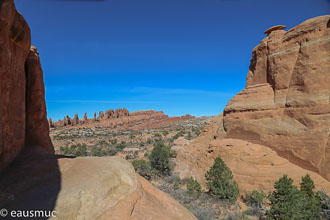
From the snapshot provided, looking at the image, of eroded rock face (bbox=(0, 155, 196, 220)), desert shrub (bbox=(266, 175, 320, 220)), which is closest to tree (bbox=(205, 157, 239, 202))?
desert shrub (bbox=(266, 175, 320, 220))

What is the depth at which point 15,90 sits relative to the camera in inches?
219

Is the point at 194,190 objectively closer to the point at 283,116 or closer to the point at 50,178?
the point at 283,116

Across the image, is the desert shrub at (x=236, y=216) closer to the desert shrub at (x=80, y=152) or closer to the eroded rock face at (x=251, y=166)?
the eroded rock face at (x=251, y=166)

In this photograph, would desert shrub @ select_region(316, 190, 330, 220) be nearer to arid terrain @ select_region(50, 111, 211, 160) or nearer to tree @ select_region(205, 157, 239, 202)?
tree @ select_region(205, 157, 239, 202)

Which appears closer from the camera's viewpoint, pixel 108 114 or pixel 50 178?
pixel 50 178

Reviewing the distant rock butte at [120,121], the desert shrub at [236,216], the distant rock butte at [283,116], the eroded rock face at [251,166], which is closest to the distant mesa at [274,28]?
the distant rock butte at [283,116]

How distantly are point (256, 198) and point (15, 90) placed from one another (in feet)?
44.4

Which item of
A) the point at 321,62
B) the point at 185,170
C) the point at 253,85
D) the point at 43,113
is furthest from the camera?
the point at 185,170

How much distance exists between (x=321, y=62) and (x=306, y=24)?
134 inches

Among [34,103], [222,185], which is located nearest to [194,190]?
[222,185]

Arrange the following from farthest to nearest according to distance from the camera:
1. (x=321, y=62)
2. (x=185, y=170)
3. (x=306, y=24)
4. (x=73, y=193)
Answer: (x=185, y=170) < (x=306, y=24) < (x=321, y=62) < (x=73, y=193)

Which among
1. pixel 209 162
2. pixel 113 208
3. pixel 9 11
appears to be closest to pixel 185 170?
pixel 209 162

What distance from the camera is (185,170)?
727 inches

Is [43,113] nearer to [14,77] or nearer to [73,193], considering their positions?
[14,77]
